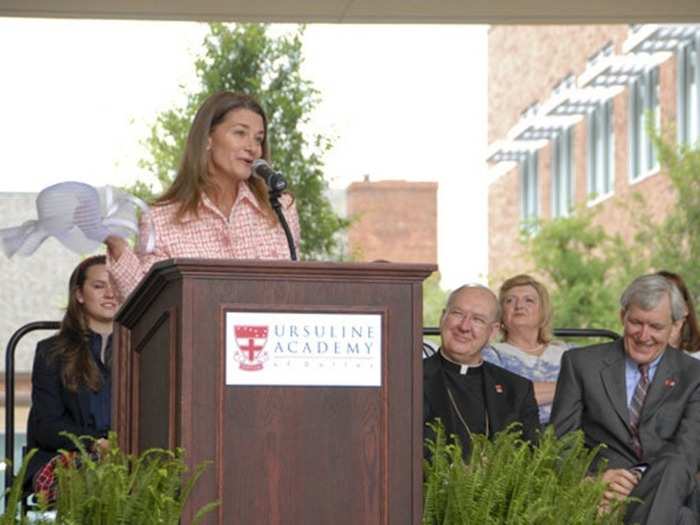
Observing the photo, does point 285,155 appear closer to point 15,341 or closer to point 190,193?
point 15,341

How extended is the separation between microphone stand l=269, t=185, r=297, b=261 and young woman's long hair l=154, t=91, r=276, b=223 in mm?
377

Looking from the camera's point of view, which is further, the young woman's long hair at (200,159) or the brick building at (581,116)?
the brick building at (581,116)

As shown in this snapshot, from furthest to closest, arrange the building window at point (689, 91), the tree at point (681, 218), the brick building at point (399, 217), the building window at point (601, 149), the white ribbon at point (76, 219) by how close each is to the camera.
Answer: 1. the brick building at point (399, 217)
2. the building window at point (601, 149)
3. the building window at point (689, 91)
4. the tree at point (681, 218)
5. the white ribbon at point (76, 219)

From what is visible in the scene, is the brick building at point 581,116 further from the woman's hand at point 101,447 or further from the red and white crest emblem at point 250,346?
the red and white crest emblem at point 250,346

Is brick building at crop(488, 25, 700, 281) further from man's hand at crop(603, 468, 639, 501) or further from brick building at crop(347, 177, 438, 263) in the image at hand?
man's hand at crop(603, 468, 639, 501)

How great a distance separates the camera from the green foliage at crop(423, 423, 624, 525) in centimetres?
543

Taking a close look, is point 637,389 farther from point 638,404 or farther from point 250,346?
point 250,346

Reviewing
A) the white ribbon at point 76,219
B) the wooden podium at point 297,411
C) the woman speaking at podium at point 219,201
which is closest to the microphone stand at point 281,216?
the woman speaking at podium at point 219,201

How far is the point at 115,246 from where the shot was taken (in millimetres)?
5324

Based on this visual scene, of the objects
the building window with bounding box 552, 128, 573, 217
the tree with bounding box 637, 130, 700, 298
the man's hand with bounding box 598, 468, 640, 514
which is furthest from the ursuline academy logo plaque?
the building window with bounding box 552, 128, 573, 217

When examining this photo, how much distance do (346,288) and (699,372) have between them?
3.14m

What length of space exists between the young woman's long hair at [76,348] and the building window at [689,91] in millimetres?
20038

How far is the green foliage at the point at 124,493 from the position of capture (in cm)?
461

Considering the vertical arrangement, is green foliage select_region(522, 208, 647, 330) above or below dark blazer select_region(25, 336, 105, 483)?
above
